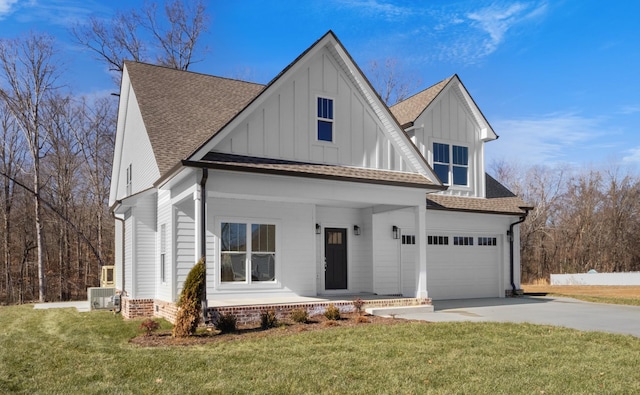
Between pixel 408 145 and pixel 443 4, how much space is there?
4.63m

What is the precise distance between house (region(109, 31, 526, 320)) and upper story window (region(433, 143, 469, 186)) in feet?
0.18

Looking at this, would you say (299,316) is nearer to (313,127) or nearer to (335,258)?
(335,258)

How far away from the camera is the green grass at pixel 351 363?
702cm

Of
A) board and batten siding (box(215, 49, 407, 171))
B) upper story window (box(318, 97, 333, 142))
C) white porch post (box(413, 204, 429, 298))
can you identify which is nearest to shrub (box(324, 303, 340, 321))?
white porch post (box(413, 204, 429, 298))

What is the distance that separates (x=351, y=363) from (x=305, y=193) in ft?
19.6

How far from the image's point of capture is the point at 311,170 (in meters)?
13.6

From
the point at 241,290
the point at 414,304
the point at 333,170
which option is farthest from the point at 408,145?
the point at 241,290

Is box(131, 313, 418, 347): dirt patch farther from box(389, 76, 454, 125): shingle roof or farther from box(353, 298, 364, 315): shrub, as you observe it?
box(389, 76, 454, 125): shingle roof

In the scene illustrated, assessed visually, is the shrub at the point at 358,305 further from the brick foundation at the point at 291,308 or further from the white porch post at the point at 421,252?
the white porch post at the point at 421,252

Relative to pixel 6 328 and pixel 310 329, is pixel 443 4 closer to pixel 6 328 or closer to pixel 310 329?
pixel 310 329

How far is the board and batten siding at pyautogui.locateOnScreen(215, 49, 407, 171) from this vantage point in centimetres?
1337

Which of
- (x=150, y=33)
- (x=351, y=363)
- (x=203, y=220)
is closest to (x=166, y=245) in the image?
(x=203, y=220)

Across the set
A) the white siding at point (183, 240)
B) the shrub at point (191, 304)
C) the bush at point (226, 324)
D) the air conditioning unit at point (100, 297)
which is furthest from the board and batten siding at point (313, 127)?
the air conditioning unit at point (100, 297)

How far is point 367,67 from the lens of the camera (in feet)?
120
